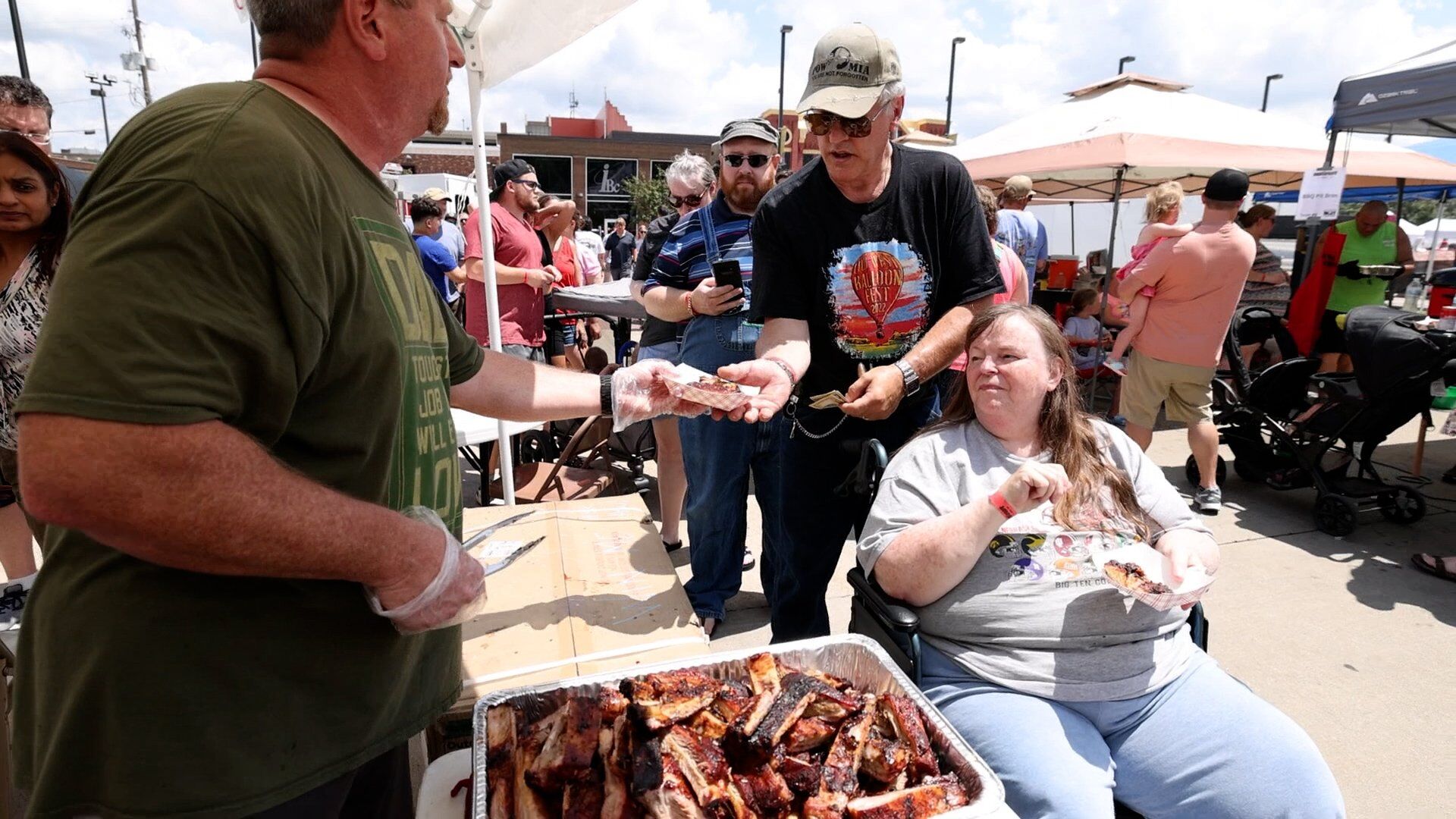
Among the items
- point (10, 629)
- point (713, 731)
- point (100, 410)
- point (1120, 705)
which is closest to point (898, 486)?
point (1120, 705)

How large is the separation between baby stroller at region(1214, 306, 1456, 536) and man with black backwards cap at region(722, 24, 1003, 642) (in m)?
3.35

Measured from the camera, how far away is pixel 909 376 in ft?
8.07

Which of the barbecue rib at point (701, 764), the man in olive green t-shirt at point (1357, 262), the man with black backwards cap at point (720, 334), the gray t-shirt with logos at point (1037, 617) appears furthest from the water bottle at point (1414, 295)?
the barbecue rib at point (701, 764)

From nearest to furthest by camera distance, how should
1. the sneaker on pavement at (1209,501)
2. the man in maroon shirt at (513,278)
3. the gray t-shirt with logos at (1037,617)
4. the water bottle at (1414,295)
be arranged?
the gray t-shirt with logos at (1037,617), the man in maroon shirt at (513,278), the sneaker on pavement at (1209,501), the water bottle at (1414,295)

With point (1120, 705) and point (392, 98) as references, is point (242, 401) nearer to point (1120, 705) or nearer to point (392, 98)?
point (392, 98)

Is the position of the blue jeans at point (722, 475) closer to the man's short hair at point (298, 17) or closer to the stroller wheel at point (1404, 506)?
the man's short hair at point (298, 17)

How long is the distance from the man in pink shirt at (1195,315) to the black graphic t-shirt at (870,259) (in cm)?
308

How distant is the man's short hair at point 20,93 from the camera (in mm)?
3715

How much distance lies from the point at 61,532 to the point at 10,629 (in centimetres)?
169

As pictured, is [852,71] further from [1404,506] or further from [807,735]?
[1404,506]

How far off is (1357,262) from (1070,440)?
6928 millimetres

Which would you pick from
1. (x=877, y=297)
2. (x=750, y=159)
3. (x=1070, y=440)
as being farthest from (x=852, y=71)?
(x=1070, y=440)

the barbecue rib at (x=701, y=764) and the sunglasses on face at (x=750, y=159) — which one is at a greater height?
the sunglasses on face at (x=750, y=159)

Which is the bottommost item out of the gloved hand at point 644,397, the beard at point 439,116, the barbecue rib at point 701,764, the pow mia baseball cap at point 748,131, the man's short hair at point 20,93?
the barbecue rib at point 701,764
